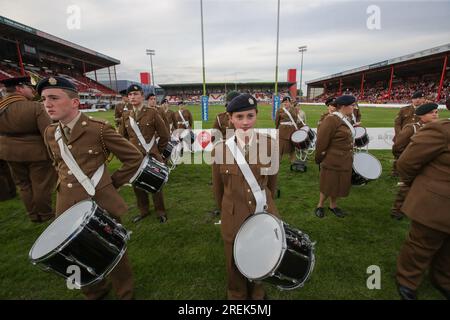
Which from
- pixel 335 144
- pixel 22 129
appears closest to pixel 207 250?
pixel 335 144

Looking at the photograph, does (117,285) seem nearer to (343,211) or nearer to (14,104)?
(14,104)

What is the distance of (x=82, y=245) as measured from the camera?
5.56ft

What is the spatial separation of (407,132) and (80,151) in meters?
4.49

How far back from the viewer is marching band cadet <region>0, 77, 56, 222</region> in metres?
3.36

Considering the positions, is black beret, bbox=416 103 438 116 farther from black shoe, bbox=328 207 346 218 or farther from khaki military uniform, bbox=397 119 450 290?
black shoe, bbox=328 207 346 218

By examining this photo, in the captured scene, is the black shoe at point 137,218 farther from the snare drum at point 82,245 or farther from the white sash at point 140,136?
the snare drum at point 82,245

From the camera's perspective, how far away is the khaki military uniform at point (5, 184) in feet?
15.6

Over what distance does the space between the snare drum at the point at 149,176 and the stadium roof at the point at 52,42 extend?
32659 millimetres

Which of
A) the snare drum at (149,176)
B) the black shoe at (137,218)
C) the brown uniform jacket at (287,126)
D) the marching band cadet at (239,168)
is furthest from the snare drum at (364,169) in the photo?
the black shoe at (137,218)

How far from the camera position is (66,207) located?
210 cm

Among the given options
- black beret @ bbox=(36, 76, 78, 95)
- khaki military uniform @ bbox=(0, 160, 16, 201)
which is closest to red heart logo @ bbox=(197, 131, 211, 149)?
khaki military uniform @ bbox=(0, 160, 16, 201)

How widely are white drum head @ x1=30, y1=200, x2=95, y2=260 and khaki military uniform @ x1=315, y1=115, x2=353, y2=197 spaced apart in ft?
10.5
